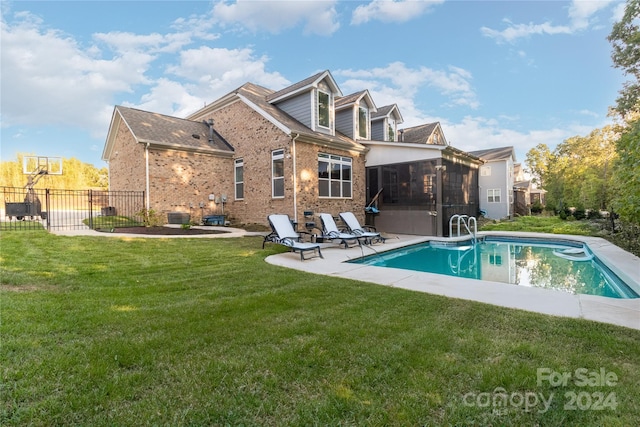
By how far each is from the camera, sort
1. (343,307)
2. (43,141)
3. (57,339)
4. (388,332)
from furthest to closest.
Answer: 1. (43,141)
2. (343,307)
3. (388,332)
4. (57,339)

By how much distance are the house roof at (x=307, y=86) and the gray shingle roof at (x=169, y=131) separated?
3716 mm

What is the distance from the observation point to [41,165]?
1802 cm

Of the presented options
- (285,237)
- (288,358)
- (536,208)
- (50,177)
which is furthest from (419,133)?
(50,177)

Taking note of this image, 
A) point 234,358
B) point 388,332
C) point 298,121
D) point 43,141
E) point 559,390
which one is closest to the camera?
point 559,390

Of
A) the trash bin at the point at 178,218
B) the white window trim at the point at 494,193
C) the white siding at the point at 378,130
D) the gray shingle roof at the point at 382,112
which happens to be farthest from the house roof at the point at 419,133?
the trash bin at the point at 178,218

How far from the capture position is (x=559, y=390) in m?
2.42

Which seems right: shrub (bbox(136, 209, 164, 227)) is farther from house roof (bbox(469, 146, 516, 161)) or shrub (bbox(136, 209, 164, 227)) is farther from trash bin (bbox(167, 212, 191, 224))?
house roof (bbox(469, 146, 516, 161))

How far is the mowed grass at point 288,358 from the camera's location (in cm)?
212

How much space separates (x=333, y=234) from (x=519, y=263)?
5.67m

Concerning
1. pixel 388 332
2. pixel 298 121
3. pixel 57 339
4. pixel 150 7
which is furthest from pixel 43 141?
pixel 388 332

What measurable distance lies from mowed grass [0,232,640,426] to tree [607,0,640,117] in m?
18.6

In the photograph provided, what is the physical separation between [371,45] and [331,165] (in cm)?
788

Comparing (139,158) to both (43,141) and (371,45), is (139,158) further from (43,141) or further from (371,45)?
(43,141)

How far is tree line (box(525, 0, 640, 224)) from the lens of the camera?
509cm
